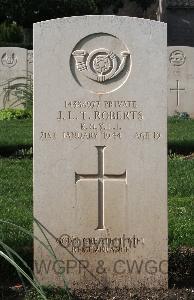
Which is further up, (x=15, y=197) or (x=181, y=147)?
(x=181, y=147)

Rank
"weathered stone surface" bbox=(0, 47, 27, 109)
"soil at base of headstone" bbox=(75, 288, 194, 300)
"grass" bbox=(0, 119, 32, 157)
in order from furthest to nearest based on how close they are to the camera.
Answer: "weathered stone surface" bbox=(0, 47, 27, 109), "grass" bbox=(0, 119, 32, 157), "soil at base of headstone" bbox=(75, 288, 194, 300)

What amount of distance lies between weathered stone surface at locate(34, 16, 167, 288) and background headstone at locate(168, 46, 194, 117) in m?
13.0

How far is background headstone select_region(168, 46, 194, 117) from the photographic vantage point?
59.0 feet

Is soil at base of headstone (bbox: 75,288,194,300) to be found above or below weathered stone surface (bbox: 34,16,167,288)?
below

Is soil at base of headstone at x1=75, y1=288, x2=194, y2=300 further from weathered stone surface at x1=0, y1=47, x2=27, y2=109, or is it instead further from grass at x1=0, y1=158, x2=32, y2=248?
weathered stone surface at x1=0, y1=47, x2=27, y2=109

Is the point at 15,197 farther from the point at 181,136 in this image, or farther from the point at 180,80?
the point at 180,80

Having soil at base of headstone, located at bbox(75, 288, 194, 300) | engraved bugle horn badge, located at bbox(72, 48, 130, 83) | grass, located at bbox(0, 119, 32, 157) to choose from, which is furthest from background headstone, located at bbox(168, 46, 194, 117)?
soil at base of headstone, located at bbox(75, 288, 194, 300)

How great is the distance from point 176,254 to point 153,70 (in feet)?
4.71

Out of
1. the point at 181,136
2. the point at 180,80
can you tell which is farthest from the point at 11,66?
the point at 181,136

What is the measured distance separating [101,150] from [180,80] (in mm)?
13193

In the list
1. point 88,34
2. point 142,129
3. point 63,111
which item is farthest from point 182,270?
point 88,34

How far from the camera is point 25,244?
233 inches

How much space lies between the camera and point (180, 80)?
18.0 metres

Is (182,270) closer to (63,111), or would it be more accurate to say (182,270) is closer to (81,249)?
(81,249)
